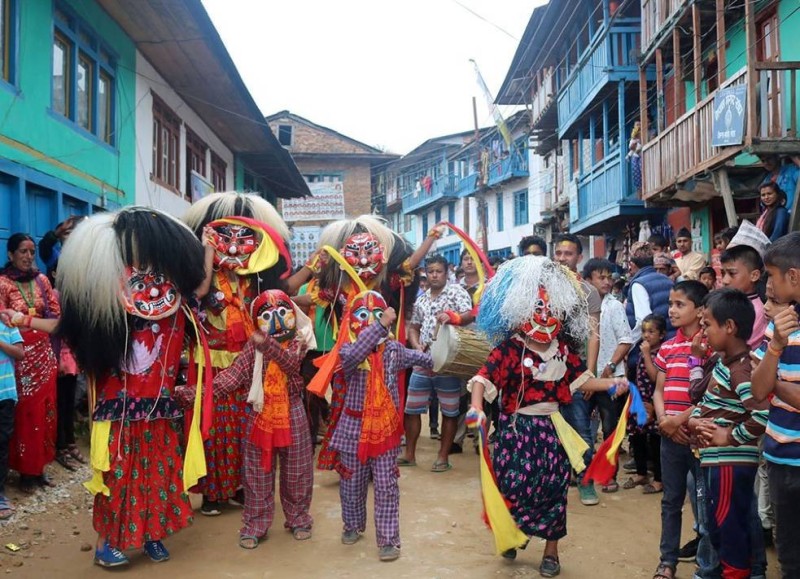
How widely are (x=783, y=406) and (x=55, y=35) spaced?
8111mm

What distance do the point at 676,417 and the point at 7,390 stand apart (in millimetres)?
4353

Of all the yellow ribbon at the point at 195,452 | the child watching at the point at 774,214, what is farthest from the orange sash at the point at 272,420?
the child watching at the point at 774,214

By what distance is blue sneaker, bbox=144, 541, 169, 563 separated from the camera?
14.0 feet

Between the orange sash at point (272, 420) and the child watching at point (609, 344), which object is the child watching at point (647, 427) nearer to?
the child watching at point (609, 344)

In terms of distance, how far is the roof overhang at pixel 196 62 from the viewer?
9.30m

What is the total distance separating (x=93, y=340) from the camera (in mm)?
4008

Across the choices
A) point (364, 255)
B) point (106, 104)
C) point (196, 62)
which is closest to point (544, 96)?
point (196, 62)

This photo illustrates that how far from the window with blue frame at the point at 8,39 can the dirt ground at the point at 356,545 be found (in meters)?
3.84

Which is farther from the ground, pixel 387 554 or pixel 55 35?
pixel 55 35

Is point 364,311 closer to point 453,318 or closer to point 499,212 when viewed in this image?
point 453,318

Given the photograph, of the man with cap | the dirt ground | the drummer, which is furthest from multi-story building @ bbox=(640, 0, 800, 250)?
the dirt ground

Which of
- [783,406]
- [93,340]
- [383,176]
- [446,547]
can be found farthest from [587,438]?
[383,176]

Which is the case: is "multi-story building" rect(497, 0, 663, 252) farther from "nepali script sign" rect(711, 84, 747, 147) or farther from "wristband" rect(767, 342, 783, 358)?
"wristband" rect(767, 342, 783, 358)

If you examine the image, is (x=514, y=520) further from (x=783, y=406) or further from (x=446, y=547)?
(x=783, y=406)
